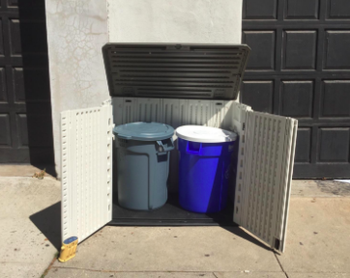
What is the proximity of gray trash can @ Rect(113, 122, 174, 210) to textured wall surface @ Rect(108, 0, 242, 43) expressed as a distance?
1245 millimetres

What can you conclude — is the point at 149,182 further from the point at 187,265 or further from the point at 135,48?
the point at 135,48

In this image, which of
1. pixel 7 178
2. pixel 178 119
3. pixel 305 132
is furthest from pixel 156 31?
pixel 7 178

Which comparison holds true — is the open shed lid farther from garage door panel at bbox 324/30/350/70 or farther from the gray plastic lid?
garage door panel at bbox 324/30/350/70

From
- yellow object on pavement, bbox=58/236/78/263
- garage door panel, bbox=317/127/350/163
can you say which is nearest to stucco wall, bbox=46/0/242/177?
garage door panel, bbox=317/127/350/163

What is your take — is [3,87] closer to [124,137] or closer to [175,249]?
[124,137]

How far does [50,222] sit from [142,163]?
117cm

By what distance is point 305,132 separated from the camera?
16.3ft

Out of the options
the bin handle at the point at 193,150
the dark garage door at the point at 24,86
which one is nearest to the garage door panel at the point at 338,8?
the bin handle at the point at 193,150

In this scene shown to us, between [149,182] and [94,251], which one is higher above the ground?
[149,182]

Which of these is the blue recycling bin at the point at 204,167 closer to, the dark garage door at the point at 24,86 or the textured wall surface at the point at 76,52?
the textured wall surface at the point at 76,52

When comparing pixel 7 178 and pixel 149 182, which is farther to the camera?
pixel 7 178

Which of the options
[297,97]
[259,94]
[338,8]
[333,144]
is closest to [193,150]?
[259,94]

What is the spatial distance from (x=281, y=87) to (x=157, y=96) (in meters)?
1.77

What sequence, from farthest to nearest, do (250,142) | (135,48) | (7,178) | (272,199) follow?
1. (7,178)
2. (135,48)
3. (250,142)
4. (272,199)
